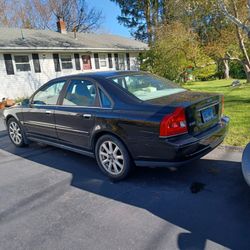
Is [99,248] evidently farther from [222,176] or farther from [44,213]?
[222,176]

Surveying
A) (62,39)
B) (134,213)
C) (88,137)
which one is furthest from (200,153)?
(62,39)

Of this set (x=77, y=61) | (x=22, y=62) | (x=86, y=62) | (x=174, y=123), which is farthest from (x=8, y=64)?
(x=174, y=123)

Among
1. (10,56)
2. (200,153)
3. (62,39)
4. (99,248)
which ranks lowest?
(99,248)

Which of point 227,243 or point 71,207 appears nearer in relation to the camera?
point 227,243

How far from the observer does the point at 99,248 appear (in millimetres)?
2453

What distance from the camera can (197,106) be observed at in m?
3.39


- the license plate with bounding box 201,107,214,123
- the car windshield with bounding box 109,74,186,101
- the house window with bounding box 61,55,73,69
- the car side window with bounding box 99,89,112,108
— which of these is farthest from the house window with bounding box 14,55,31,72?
the license plate with bounding box 201,107,214,123

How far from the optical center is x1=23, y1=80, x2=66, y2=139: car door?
184 inches

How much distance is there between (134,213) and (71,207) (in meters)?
0.84

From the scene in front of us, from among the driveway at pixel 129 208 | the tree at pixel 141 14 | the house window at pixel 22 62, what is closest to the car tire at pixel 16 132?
the driveway at pixel 129 208

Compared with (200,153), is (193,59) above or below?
above

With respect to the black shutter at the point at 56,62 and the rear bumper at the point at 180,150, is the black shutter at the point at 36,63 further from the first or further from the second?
A: the rear bumper at the point at 180,150

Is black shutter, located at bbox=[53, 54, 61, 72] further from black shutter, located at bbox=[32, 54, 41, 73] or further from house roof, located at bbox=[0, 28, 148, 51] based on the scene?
black shutter, located at bbox=[32, 54, 41, 73]

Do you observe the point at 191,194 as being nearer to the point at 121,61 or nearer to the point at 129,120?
the point at 129,120
